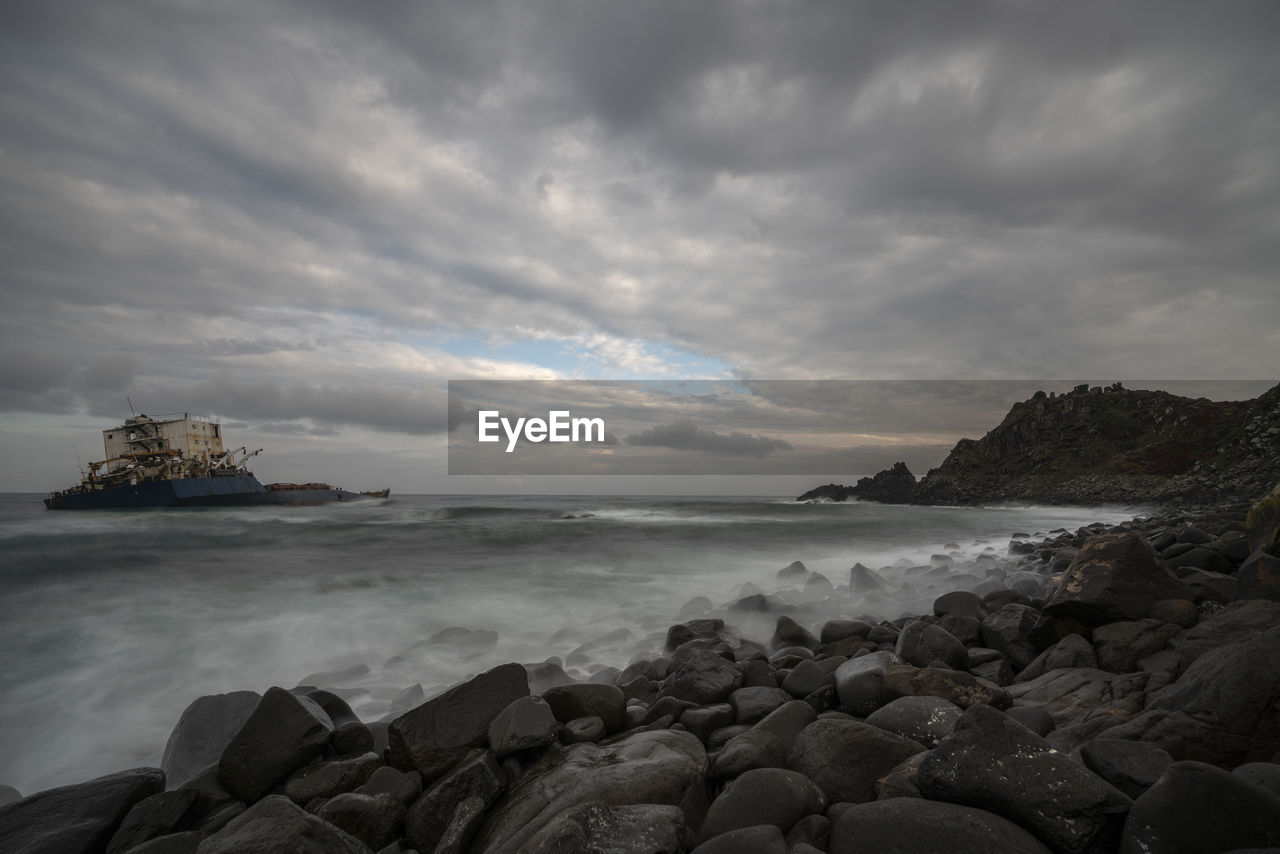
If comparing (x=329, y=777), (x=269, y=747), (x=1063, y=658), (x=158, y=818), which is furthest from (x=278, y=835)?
(x=1063, y=658)

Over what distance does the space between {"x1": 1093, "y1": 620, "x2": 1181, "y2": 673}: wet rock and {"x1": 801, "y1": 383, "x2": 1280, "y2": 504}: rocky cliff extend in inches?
1166

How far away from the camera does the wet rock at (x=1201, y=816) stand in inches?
81.7

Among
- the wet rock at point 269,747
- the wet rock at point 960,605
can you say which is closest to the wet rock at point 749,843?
the wet rock at point 269,747

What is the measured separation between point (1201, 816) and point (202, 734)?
6.44m

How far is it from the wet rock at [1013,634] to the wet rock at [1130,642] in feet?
2.15

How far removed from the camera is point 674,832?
8.26 ft

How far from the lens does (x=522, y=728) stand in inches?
149

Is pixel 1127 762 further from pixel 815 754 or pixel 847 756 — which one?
pixel 815 754

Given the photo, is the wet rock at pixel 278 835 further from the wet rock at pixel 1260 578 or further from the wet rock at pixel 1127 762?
the wet rock at pixel 1260 578

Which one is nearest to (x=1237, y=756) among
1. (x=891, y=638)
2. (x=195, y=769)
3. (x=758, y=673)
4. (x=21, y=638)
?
(x=758, y=673)

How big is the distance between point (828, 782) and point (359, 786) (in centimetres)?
316

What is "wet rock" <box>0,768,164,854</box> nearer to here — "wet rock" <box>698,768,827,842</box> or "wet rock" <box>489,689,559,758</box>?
"wet rock" <box>489,689,559,758</box>

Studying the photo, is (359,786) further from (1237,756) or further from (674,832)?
(1237,756)

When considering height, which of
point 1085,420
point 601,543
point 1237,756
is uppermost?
point 1085,420
